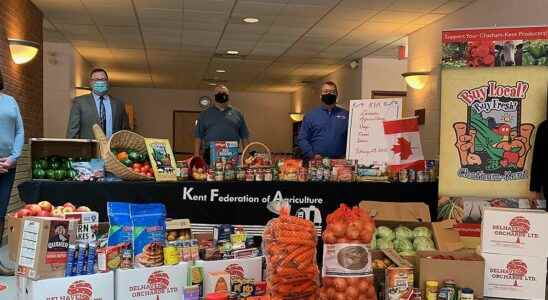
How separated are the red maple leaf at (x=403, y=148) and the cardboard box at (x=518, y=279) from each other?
188cm

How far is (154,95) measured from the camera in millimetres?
15586

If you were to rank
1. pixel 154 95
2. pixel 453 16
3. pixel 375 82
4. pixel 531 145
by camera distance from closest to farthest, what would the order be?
pixel 531 145, pixel 453 16, pixel 375 82, pixel 154 95

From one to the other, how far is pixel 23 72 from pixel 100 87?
2.23m

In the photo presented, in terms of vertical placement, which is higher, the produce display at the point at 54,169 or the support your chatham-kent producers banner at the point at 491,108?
the support your chatham-kent producers banner at the point at 491,108

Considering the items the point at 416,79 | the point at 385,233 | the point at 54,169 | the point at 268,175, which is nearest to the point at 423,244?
the point at 385,233

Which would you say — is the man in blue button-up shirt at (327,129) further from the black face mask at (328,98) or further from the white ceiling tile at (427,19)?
the white ceiling tile at (427,19)

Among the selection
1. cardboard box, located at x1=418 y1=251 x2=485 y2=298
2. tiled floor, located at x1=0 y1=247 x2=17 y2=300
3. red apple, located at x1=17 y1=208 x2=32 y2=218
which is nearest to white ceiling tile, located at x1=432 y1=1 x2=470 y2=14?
cardboard box, located at x1=418 y1=251 x2=485 y2=298

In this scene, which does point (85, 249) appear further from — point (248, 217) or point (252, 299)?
point (248, 217)

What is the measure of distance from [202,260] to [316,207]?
1.58 m

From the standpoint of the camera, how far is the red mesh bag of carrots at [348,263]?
2154mm

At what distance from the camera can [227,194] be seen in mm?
3924

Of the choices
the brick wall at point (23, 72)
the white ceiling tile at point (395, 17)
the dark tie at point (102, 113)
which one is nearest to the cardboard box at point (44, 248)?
the dark tie at point (102, 113)


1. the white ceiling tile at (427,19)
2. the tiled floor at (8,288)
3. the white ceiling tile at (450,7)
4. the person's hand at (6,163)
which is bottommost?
the tiled floor at (8,288)

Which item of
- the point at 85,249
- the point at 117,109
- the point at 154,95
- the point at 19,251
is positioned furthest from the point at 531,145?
the point at 154,95
